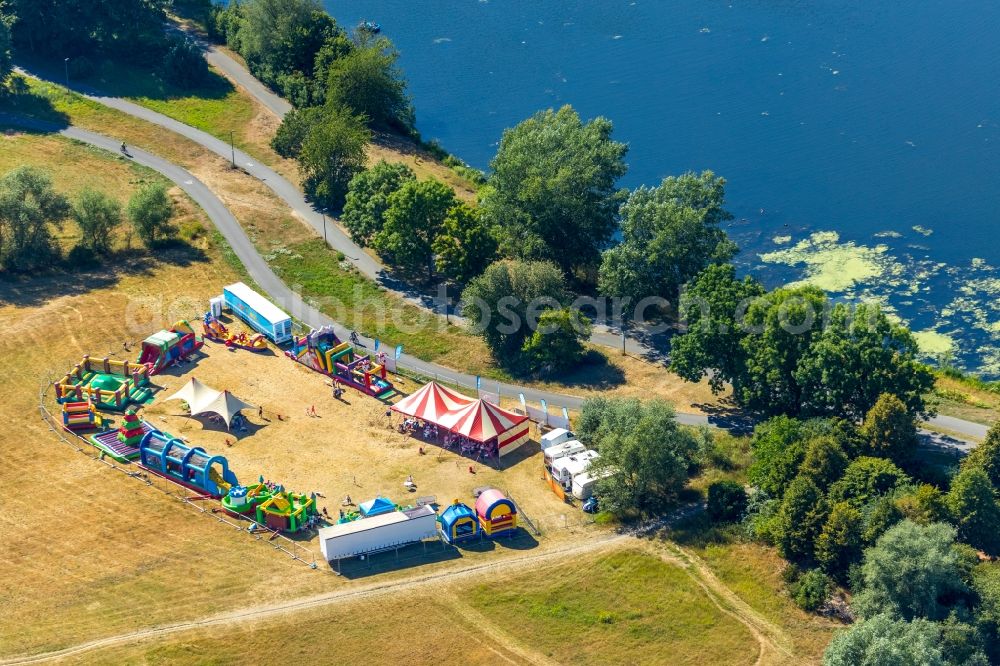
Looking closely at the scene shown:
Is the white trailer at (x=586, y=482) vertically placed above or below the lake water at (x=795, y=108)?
below

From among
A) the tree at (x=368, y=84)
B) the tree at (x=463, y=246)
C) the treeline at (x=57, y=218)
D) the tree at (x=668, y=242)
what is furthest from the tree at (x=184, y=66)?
the tree at (x=668, y=242)

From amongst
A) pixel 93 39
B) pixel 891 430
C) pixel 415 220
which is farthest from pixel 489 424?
pixel 93 39

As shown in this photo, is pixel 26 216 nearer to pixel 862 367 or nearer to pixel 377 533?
pixel 377 533

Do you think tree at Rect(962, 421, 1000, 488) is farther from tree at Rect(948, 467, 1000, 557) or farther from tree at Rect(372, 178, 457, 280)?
tree at Rect(372, 178, 457, 280)

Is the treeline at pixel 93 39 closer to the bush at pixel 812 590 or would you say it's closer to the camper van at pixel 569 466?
the camper van at pixel 569 466

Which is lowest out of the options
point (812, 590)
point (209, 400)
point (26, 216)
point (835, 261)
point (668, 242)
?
point (812, 590)

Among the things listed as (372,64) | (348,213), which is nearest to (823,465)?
(348,213)
